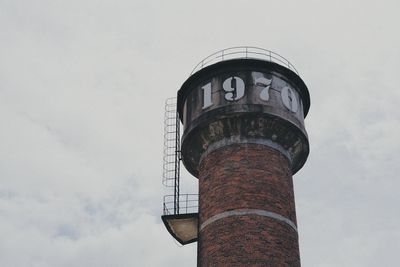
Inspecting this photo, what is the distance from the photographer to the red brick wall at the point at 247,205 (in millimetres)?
16203

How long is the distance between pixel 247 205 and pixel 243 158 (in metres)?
1.67

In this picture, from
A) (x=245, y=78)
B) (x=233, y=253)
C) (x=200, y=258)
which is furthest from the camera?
(x=245, y=78)

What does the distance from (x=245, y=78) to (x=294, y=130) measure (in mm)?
2434

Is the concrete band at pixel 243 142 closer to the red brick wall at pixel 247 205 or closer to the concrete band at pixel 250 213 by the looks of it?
the red brick wall at pixel 247 205

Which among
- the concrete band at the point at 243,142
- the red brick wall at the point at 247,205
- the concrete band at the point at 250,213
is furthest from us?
the concrete band at the point at 243,142

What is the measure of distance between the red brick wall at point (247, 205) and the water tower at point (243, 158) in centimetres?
3

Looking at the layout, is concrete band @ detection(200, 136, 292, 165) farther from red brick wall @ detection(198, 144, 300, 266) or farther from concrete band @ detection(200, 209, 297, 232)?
concrete band @ detection(200, 209, 297, 232)

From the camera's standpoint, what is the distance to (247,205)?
16859 mm

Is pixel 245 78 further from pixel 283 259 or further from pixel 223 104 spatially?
pixel 283 259

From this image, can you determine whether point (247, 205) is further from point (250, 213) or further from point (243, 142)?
point (243, 142)

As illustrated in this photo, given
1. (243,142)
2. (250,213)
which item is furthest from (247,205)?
(243,142)

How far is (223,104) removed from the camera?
18156mm

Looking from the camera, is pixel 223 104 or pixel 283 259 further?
pixel 223 104

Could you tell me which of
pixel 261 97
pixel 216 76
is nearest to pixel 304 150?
pixel 261 97
